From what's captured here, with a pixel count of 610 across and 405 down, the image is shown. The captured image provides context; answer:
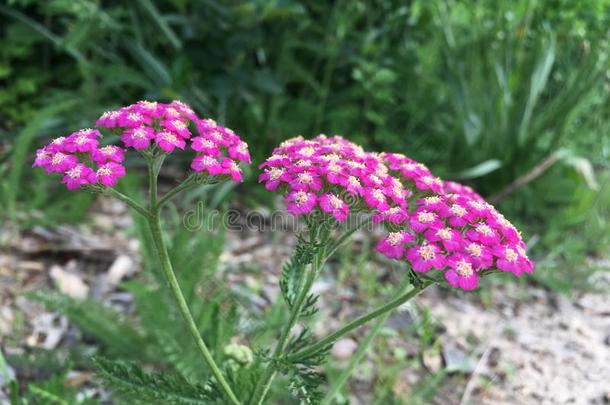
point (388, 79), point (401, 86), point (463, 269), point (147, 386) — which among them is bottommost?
point (147, 386)

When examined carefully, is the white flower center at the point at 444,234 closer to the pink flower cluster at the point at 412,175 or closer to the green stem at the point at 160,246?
the pink flower cluster at the point at 412,175

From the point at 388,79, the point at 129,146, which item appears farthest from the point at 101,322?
the point at 388,79

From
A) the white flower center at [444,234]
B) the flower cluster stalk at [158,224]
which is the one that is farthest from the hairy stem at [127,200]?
the white flower center at [444,234]

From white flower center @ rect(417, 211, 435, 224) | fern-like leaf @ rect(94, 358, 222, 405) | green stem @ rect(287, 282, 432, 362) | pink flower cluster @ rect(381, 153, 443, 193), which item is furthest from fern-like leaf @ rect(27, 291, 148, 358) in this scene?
white flower center @ rect(417, 211, 435, 224)

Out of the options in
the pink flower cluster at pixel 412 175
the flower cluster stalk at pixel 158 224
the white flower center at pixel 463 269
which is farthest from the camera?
the pink flower cluster at pixel 412 175

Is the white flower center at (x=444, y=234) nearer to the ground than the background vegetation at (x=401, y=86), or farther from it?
nearer to the ground

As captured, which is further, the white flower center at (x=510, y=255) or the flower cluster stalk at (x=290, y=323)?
the flower cluster stalk at (x=290, y=323)

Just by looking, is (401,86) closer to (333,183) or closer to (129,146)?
(333,183)
